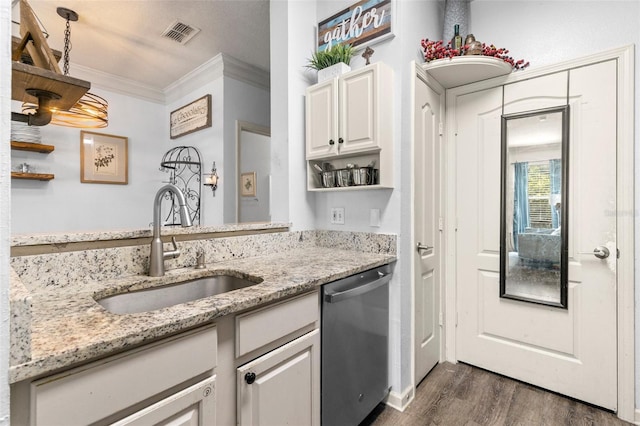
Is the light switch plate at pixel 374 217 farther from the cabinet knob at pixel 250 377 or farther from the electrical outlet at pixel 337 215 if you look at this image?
the cabinet knob at pixel 250 377

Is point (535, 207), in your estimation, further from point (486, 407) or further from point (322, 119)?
point (322, 119)

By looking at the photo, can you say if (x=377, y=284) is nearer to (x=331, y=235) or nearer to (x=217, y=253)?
(x=331, y=235)

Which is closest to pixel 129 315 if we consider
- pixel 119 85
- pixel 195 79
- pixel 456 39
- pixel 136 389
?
pixel 136 389

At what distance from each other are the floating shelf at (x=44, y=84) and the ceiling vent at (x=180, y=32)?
2185mm

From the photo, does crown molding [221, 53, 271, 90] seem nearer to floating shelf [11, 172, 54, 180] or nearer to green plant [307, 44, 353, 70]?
green plant [307, 44, 353, 70]

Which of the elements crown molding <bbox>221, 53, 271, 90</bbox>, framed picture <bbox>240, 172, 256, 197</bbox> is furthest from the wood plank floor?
crown molding <bbox>221, 53, 271, 90</bbox>

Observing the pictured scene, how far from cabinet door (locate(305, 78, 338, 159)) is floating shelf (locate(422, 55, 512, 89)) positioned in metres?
0.65

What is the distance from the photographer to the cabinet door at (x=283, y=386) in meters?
1.07

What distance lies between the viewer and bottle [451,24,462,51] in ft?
6.63

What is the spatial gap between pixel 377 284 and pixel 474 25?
2.03 meters

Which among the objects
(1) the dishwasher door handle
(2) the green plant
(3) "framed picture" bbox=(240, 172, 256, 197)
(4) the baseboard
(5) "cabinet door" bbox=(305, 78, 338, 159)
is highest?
(2) the green plant

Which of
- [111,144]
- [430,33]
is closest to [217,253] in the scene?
[430,33]

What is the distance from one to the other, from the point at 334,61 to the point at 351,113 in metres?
0.41

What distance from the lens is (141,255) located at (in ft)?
4.58
